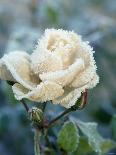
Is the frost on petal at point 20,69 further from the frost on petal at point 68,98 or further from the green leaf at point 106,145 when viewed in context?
the green leaf at point 106,145

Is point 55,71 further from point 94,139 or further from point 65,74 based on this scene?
point 94,139

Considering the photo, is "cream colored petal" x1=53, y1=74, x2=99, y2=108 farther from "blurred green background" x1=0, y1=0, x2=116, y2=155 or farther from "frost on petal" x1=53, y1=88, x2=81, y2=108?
"blurred green background" x1=0, y1=0, x2=116, y2=155

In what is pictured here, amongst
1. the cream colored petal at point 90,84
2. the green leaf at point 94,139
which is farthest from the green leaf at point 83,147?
the cream colored petal at point 90,84

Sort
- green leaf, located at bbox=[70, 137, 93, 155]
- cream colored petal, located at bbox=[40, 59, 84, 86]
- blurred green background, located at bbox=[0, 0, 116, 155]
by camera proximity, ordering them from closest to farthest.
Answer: cream colored petal, located at bbox=[40, 59, 84, 86], green leaf, located at bbox=[70, 137, 93, 155], blurred green background, located at bbox=[0, 0, 116, 155]

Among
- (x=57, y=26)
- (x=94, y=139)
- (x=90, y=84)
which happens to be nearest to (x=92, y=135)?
(x=94, y=139)

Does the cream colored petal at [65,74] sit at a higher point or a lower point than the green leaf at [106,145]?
higher

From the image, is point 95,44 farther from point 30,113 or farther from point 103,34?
point 30,113

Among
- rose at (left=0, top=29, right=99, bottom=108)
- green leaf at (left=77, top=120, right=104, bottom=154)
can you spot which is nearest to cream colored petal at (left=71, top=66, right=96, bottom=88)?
rose at (left=0, top=29, right=99, bottom=108)
